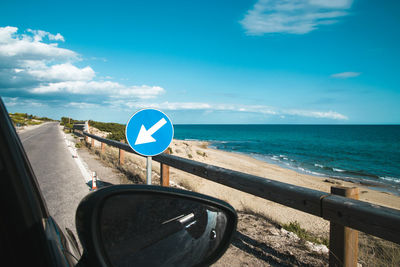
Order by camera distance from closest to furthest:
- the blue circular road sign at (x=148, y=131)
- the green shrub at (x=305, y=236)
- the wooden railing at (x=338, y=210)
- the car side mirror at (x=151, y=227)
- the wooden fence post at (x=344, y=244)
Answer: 1. the car side mirror at (x=151, y=227)
2. the wooden railing at (x=338, y=210)
3. the wooden fence post at (x=344, y=244)
4. the green shrub at (x=305, y=236)
5. the blue circular road sign at (x=148, y=131)

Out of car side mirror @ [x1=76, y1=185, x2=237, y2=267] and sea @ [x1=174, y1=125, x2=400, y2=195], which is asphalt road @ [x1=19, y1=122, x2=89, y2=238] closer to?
car side mirror @ [x1=76, y1=185, x2=237, y2=267]

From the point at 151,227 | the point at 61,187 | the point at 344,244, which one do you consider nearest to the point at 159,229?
the point at 151,227

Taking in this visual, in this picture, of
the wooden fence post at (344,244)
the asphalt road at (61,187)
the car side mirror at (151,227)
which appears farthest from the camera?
the asphalt road at (61,187)

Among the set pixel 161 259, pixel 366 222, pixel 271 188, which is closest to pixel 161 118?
pixel 271 188

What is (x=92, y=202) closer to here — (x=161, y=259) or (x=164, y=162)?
(x=161, y=259)

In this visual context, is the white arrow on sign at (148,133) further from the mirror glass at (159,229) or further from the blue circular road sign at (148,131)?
the mirror glass at (159,229)

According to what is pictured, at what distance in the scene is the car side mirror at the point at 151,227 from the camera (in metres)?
0.92

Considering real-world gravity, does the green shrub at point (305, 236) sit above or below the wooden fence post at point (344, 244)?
below

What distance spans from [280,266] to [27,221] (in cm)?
294

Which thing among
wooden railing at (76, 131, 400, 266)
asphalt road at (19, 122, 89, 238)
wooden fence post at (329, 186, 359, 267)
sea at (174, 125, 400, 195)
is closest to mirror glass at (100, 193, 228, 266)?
wooden railing at (76, 131, 400, 266)

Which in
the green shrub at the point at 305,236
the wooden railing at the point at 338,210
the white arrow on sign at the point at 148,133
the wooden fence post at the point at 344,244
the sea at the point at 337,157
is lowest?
the sea at the point at 337,157

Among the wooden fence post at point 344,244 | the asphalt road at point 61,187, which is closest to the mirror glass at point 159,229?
the wooden fence post at point 344,244

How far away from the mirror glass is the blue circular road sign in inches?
133

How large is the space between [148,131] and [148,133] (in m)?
0.04
